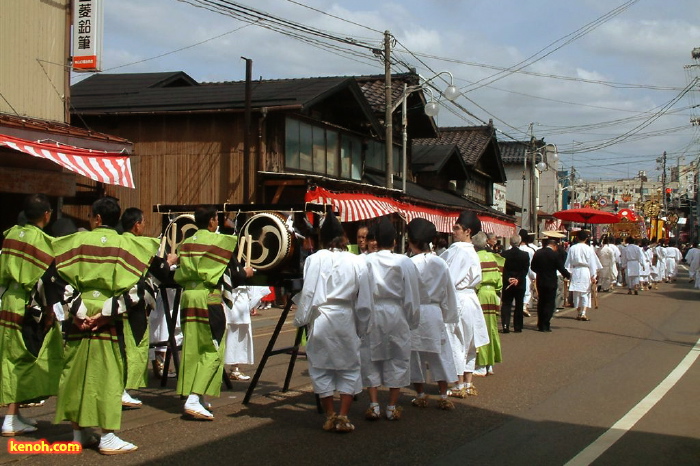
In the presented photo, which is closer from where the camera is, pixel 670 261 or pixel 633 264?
pixel 633 264

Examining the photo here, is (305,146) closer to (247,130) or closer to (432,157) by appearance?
(247,130)

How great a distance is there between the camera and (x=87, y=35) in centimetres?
1541

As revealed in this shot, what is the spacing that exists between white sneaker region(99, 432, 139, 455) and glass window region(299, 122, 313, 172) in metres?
15.2

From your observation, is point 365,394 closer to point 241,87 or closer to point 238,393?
point 238,393

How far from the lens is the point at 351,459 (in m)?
5.95

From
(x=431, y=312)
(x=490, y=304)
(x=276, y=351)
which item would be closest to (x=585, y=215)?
(x=490, y=304)

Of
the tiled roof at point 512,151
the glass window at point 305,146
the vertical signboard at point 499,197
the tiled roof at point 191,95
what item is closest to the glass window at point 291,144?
the glass window at point 305,146

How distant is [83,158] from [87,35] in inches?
129

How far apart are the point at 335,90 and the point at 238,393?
1376 cm

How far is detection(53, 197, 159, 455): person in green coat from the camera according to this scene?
581 centimetres

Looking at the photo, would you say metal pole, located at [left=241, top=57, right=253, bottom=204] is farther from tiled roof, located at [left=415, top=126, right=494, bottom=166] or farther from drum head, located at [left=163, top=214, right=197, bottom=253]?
tiled roof, located at [left=415, top=126, right=494, bottom=166]

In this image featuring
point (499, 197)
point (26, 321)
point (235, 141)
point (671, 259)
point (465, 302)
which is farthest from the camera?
point (499, 197)

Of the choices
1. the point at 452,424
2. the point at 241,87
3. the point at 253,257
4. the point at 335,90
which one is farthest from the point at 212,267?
the point at 241,87

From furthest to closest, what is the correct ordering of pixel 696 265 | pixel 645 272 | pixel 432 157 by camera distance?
pixel 432 157
pixel 696 265
pixel 645 272
